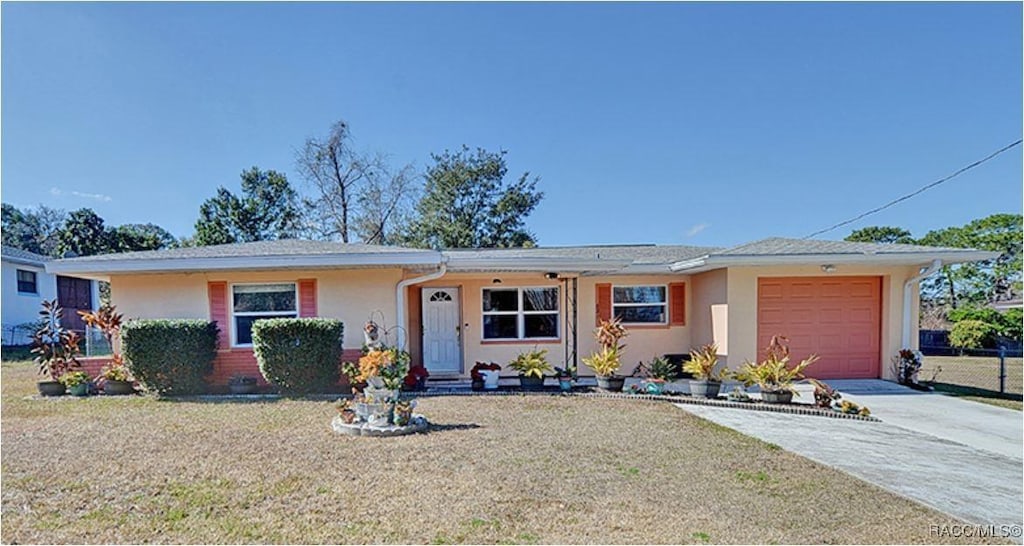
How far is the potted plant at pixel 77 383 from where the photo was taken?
8258 millimetres

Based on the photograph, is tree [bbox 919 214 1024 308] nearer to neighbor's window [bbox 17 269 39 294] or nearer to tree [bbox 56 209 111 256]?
neighbor's window [bbox 17 269 39 294]

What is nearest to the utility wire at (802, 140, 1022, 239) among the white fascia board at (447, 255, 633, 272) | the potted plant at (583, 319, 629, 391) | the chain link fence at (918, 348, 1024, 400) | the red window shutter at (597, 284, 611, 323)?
the chain link fence at (918, 348, 1024, 400)

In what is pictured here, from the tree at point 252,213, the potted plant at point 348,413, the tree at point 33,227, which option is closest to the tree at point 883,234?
the potted plant at point 348,413

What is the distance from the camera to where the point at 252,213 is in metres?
24.0

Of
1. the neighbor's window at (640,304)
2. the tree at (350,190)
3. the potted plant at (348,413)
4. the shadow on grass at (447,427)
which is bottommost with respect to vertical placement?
the shadow on grass at (447,427)

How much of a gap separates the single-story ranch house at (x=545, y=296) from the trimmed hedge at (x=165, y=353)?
2.52ft

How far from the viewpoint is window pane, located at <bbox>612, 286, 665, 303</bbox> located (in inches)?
424

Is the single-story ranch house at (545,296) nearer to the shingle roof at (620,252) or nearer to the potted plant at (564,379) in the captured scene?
the shingle roof at (620,252)

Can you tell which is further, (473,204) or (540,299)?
(473,204)

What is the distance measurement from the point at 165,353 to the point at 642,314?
9.32 meters

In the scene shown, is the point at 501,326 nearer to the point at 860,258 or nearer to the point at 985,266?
the point at 860,258

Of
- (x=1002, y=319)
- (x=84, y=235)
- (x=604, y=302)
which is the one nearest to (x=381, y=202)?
(x=84, y=235)

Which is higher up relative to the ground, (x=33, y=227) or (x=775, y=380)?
(x=33, y=227)

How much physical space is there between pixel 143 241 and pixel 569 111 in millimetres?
22764
